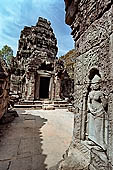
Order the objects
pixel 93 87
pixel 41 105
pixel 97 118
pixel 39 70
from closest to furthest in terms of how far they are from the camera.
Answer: pixel 97 118 < pixel 93 87 < pixel 41 105 < pixel 39 70

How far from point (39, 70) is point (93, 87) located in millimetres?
9573

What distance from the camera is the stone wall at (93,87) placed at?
148 centimetres

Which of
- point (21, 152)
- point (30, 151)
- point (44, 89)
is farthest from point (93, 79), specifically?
point (44, 89)

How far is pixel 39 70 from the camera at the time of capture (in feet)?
35.6

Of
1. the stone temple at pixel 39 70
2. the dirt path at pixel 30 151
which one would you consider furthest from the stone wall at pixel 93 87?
the stone temple at pixel 39 70

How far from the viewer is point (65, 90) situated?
626 inches

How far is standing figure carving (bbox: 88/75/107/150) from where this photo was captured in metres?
1.55

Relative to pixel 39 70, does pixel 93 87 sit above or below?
below

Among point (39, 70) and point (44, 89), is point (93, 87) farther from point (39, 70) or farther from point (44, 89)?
point (44, 89)

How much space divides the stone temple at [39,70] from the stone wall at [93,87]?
8551 millimetres

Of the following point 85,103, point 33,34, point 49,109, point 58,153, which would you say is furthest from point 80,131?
point 33,34

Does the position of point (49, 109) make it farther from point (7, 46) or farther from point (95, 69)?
point (7, 46)

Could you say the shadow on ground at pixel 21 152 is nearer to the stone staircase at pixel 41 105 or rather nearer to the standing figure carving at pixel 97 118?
the standing figure carving at pixel 97 118

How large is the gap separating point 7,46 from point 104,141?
29601 mm
